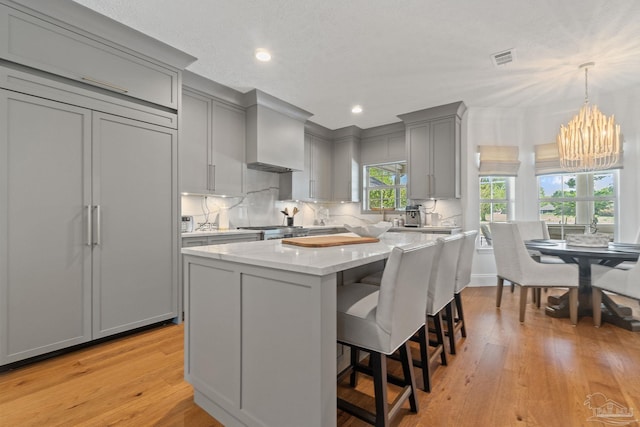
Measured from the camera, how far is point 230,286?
4.63 feet

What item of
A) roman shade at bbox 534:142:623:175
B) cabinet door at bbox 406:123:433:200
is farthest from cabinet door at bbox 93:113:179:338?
roman shade at bbox 534:142:623:175

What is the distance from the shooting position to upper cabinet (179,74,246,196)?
3227mm

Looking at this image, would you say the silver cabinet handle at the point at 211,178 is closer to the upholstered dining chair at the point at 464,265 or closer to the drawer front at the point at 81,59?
the drawer front at the point at 81,59

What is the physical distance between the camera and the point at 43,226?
6.73 feet

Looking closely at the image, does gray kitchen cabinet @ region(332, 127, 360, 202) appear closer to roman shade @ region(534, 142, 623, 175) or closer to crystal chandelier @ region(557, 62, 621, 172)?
roman shade @ region(534, 142, 623, 175)

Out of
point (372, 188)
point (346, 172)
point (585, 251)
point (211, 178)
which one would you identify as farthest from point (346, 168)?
point (585, 251)

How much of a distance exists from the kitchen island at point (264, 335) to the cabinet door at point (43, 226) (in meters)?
1.21

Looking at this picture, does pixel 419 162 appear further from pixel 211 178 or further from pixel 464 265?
pixel 211 178

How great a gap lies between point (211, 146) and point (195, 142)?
0.68ft

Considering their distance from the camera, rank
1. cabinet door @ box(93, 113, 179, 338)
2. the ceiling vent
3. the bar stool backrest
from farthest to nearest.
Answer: the ceiling vent
cabinet door @ box(93, 113, 179, 338)
the bar stool backrest

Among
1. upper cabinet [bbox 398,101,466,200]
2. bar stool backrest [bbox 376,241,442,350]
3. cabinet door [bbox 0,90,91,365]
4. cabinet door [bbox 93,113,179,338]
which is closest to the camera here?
bar stool backrest [bbox 376,241,442,350]

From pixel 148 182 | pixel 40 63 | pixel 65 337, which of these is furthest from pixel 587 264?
pixel 40 63

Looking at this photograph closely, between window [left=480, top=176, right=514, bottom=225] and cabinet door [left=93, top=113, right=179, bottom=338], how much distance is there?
14.2ft

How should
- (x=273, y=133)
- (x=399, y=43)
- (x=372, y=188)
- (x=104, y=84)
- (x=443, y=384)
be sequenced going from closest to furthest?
1. (x=443, y=384)
2. (x=104, y=84)
3. (x=399, y=43)
4. (x=273, y=133)
5. (x=372, y=188)
